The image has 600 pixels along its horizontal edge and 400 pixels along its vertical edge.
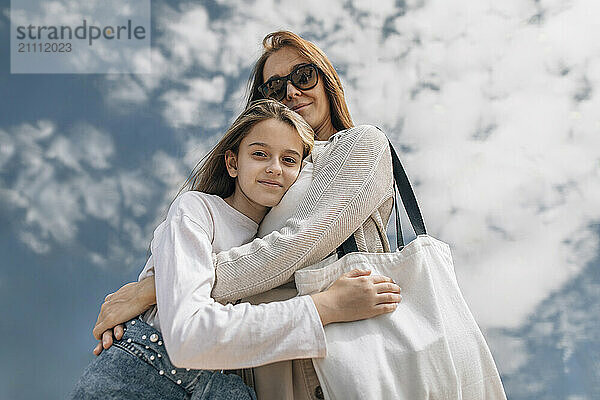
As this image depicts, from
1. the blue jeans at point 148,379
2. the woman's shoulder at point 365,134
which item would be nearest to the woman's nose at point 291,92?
the woman's shoulder at point 365,134

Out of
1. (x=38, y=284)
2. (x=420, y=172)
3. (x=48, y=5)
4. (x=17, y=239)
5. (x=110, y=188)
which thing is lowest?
(x=38, y=284)

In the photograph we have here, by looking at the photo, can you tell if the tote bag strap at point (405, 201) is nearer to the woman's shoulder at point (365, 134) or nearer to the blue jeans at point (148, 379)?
the woman's shoulder at point (365, 134)

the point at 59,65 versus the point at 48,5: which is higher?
the point at 48,5

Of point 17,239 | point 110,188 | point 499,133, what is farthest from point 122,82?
point 499,133

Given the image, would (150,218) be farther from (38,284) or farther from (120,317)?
(120,317)

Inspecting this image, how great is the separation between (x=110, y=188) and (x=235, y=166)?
3640 millimetres

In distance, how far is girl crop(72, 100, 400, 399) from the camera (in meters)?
1.11

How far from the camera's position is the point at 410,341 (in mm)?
1190

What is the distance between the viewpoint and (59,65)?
499 centimetres

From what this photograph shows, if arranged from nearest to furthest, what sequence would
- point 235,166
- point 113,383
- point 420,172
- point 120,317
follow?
point 113,383
point 120,317
point 235,166
point 420,172

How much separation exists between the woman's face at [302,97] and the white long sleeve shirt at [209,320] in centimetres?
72
